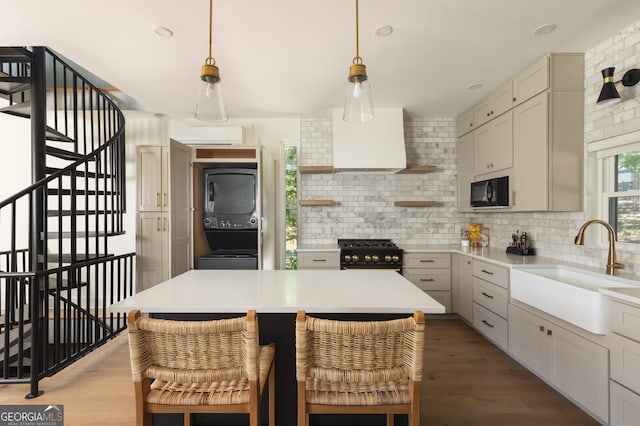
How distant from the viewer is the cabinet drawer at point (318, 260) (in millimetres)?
3643

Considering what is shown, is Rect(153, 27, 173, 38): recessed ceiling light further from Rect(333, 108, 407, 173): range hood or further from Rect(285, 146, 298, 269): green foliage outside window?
Rect(285, 146, 298, 269): green foliage outside window

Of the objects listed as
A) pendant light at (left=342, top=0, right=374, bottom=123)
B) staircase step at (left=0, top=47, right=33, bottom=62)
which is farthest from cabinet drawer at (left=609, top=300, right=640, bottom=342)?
staircase step at (left=0, top=47, right=33, bottom=62)

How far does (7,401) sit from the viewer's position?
6.86 feet

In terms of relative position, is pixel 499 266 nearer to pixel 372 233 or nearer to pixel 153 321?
pixel 372 233

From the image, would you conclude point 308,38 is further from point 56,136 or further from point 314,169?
point 56,136

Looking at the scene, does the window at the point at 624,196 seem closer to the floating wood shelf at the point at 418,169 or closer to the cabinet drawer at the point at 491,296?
the cabinet drawer at the point at 491,296

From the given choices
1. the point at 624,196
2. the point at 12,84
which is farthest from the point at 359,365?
the point at 12,84

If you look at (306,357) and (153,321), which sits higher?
(153,321)

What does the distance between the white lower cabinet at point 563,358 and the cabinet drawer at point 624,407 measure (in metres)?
0.04

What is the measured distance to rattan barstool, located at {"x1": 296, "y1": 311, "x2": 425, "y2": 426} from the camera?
41.9 inches

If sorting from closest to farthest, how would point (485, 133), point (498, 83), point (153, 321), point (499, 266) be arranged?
→ point (153, 321)
point (499, 266)
point (498, 83)
point (485, 133)

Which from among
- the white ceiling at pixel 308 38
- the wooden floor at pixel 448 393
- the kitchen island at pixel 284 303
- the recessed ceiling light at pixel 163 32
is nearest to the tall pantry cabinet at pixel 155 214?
the white ceiling at pixel 308 38

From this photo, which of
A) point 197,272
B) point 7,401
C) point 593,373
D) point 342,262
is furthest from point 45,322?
point 593,373

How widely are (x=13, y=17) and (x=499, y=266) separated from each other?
425 centimetres
